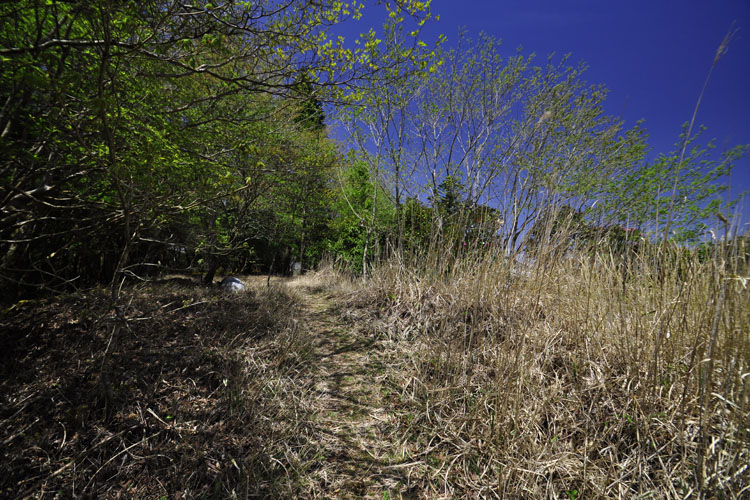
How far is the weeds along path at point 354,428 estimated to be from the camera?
1428 millimetres

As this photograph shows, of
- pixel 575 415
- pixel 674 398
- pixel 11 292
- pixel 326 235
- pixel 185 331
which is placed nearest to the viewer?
pixel 674 398

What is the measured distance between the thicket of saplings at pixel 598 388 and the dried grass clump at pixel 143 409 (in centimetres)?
97

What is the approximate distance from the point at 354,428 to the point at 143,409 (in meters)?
1.37

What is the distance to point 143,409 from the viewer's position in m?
1.62

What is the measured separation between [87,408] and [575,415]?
114 inches

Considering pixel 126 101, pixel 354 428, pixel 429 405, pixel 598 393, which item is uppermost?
pixel 126 101

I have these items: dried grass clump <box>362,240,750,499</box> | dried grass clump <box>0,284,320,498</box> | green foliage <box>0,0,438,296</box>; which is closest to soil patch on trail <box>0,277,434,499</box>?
dried grass clump <box>0,284,320,498</box>

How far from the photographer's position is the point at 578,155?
593 centimetres

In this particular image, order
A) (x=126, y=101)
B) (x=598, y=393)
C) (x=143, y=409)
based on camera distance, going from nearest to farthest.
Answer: (x=598, y=393) < (x=143, y=409) < (x=126, y=101)

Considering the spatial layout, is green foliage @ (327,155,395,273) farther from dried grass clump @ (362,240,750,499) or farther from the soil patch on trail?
dried grass clump @ (362,240,750,499)

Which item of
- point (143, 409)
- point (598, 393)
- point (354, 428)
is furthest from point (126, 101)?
point (598, 393)

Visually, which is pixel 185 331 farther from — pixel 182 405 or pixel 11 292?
pixel 11 292

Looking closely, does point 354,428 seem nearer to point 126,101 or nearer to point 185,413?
A: point 185,413

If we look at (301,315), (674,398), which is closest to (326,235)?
(301,315)
